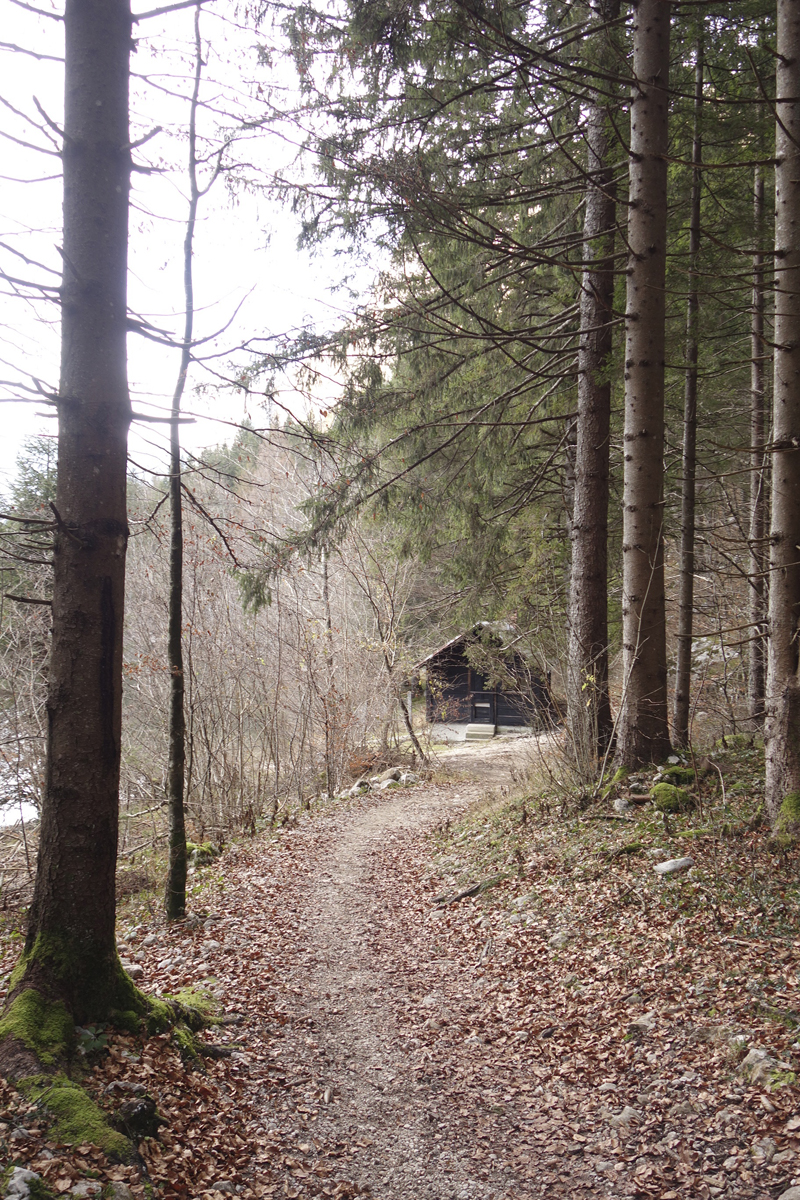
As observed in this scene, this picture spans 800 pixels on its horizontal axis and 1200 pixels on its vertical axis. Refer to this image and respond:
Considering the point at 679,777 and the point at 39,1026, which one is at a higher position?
the point at 679,777

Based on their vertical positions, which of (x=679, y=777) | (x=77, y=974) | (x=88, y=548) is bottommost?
(x=77, y=974)

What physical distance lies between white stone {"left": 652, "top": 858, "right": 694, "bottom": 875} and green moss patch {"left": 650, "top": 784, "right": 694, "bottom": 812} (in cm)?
108

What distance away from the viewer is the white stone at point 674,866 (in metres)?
5.41

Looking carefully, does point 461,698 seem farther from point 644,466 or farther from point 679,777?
point 644,466

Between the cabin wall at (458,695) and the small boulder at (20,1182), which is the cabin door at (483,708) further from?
the small boulder at (20,1182)

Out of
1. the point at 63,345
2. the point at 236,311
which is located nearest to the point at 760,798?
the point at 236,311

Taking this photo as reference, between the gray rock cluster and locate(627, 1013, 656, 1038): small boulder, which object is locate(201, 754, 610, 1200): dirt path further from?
the gray rock cluster

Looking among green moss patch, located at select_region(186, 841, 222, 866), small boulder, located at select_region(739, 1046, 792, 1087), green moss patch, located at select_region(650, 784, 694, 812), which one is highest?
green moss patch, located at select_region(650, 784, 694, 812)

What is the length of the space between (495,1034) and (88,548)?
12.6 ft

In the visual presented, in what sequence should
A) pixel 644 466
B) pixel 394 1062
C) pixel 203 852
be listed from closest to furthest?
1. pixel 394 1062
2. pixel 644 466
3. pixel 203 852

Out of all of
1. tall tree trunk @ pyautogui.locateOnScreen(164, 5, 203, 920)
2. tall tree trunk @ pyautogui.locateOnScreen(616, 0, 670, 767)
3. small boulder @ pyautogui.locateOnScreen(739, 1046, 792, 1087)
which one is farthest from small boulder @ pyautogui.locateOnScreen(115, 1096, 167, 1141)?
tall tree trunk @ pyautogui.locateOnScreen(616, 0, 670, 767)

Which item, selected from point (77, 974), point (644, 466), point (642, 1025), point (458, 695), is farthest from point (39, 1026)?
point (458, 695)

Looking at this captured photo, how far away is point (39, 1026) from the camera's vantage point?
3225 mm

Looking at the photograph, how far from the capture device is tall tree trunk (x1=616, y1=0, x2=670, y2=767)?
7.27 m
